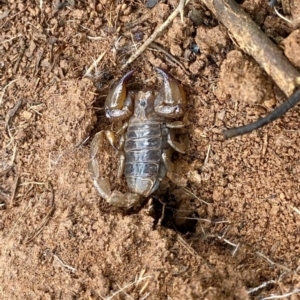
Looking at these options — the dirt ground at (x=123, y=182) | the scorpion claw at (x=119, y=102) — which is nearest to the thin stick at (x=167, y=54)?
the dirt ground at (x=123, y=182)

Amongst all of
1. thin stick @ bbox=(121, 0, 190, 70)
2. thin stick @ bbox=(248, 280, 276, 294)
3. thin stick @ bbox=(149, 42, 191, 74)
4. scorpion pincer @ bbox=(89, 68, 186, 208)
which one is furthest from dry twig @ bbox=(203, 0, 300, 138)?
thin stick @ bbox=(248, 280, 276, 294)

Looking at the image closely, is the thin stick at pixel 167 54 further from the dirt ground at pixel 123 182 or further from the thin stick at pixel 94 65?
the thin stick at pixel 94 65

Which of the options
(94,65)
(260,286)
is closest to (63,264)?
(260,286)

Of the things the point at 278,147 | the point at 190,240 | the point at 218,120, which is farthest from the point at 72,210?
the point at 278,147

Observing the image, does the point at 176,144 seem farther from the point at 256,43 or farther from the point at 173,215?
the point at 256,43

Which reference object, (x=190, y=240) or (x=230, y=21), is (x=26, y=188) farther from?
(x=230, y=21)

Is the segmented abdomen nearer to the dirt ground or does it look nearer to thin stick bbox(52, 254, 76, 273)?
the dirt ground

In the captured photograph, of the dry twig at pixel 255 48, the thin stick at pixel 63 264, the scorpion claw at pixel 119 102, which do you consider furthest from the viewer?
the scorpion claw at pixel 119 102
